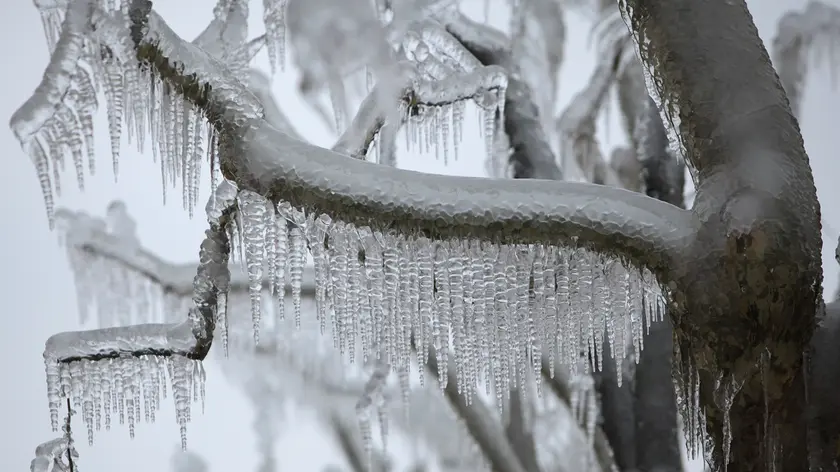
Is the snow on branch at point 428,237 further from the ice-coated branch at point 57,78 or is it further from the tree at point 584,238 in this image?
the ice-coated branch at point 57,78

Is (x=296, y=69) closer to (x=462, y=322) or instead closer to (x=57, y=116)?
(x=57, y=116)

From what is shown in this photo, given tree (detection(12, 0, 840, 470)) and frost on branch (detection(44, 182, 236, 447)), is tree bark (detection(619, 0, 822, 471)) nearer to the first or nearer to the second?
tree (detection(12, 0, 840, 470))

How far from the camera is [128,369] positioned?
2367mm

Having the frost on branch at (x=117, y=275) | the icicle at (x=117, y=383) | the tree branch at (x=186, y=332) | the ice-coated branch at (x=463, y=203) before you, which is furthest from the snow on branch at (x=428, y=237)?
the frost on branch at (x=117, y=275)

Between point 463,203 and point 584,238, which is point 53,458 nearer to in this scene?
point 463,203

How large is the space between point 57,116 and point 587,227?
1802 mm

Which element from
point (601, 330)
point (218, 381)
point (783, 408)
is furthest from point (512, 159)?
point (218, 381)

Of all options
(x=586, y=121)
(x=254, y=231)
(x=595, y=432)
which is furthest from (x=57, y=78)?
(x=586, y=121)

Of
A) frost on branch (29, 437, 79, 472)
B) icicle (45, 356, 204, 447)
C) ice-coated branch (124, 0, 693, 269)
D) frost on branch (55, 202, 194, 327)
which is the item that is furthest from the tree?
frost on branch (55, 202, 194, 327)

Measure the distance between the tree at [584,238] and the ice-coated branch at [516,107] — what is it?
1801 mm

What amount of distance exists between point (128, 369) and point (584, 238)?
1.56m

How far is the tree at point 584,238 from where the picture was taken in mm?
1469

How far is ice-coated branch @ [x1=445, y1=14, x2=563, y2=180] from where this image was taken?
12.0ft

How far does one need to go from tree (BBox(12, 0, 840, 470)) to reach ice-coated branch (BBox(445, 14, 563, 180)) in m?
1.80
